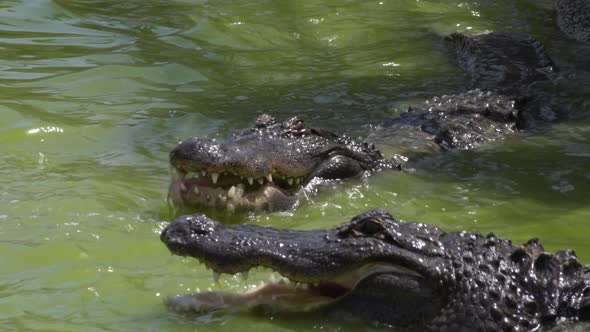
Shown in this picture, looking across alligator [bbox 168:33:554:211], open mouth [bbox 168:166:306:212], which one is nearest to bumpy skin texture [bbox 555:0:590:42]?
alligator [bbox 168:33:554:211]

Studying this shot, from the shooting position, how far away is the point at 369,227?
4.64 metres

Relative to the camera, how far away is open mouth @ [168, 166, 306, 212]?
6.47 meters

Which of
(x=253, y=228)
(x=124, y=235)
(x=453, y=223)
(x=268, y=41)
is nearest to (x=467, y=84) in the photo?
(x=268, y=41)

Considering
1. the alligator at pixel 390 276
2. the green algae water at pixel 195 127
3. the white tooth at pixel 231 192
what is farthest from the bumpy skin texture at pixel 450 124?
the alligator at pixel 390 276

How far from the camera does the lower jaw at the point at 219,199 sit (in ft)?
21.2

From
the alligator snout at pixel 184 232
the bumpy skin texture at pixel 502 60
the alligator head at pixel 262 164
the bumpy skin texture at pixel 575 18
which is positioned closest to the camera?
the alligator snout at pixel 184 232

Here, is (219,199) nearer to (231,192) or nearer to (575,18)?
(231,192)

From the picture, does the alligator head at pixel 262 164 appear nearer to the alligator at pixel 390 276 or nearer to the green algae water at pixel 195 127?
the green algae water at pixel 195 127

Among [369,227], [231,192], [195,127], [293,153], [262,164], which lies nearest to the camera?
[369,227]

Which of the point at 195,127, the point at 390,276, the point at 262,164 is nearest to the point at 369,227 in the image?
the point at 390,276

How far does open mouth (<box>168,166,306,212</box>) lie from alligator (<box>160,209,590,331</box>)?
1802 mm

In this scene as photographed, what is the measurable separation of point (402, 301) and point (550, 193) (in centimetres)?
287

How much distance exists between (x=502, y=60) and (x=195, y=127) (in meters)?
4.07

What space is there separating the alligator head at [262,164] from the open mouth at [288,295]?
70.0 inches
